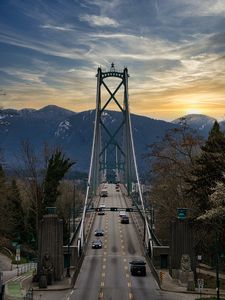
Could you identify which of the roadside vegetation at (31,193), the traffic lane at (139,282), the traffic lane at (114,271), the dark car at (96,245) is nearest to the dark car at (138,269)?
the traffic lane at (139,282)

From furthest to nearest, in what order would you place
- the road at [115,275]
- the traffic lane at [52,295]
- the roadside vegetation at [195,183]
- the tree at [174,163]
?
the tree at [174,163], the road at [115,275], the traffic lane at [52,295], the roadside vegetation at [195,183]

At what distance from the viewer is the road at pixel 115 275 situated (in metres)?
40.4

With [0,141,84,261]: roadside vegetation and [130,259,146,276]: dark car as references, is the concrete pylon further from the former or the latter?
[0,141,84,261]: roadside vegetation

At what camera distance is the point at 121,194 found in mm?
139875

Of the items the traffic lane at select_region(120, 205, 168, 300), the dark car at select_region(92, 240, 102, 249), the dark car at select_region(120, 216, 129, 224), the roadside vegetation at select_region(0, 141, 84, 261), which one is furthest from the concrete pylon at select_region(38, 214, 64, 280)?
the dark car at select_region(120, 216, 129, 224)

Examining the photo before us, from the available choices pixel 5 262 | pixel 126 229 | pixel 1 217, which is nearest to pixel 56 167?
pixel 1 217

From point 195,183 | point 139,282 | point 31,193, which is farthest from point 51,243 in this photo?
point 31,193

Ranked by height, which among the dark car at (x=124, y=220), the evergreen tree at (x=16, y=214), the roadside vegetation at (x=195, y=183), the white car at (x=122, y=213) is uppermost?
the roadside vegetation at (x=195, y=183)

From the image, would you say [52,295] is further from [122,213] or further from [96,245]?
[122,213]

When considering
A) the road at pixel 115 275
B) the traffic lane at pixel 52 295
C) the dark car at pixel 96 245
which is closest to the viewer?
the traffic lane at pixel 52 295

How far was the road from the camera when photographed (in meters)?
40.4

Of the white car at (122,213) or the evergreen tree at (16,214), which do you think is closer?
the evergreen tree at (16,214)

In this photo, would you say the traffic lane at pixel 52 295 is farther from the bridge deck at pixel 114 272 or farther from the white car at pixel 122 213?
the white car at pixel 122 213

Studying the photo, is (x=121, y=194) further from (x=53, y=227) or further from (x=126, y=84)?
(x=53, y=227)
